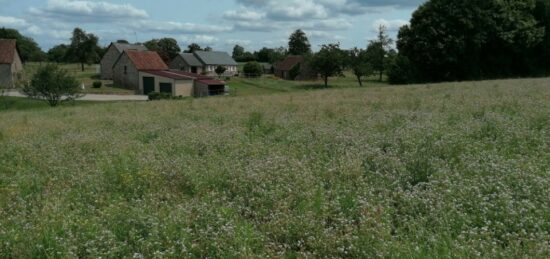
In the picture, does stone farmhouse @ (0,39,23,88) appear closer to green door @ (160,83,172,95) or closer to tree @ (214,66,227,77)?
green door @ (160,83,172,95)

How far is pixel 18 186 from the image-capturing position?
8156 mm

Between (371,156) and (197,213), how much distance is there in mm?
3666

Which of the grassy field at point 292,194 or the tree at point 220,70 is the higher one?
the tree at point 220,70

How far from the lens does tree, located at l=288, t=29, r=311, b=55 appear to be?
163 metres

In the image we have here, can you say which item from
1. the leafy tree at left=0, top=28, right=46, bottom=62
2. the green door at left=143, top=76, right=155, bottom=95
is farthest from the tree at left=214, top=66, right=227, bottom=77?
the leafy tree at left=0, top=28, right=46, bottom=62

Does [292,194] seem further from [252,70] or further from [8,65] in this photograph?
[252,70]

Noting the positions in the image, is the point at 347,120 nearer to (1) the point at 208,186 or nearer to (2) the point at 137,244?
(1) the point at 208,186

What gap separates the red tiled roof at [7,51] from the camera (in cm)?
7712

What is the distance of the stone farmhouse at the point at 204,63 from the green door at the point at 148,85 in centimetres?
3854

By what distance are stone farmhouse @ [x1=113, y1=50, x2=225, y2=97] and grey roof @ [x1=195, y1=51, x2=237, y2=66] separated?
38412mm

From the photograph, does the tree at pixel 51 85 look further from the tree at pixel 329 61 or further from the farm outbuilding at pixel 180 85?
the tree at pixel 329 61

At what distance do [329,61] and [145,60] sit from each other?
33.1m

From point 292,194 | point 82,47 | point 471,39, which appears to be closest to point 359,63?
point 471,39

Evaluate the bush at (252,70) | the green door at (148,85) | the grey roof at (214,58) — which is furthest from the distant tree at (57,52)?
the green door at (148,85)
